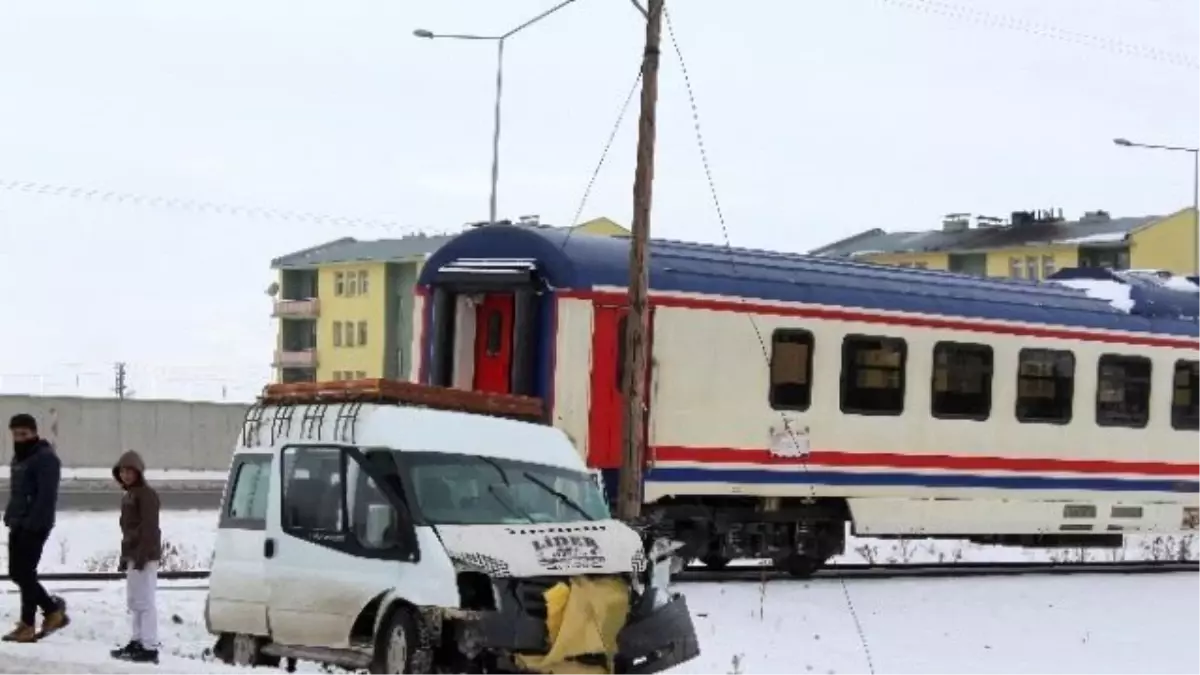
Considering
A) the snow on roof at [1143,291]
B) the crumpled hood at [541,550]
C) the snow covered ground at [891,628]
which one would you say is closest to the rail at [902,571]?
the snow covered ground at [891,628]

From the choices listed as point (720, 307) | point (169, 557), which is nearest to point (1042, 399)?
point (720, 307)

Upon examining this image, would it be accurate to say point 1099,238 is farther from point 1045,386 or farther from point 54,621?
point 54,621

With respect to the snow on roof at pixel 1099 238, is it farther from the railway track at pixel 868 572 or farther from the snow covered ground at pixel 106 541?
the railway track at pixel 868 572

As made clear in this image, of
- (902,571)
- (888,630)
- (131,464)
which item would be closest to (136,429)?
(902,571)

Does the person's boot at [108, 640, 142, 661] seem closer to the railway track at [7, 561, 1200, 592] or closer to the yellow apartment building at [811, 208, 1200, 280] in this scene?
the railway track at [7, 561, 1200, 592]

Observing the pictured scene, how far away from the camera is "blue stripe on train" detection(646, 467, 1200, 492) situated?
20470 millimetres

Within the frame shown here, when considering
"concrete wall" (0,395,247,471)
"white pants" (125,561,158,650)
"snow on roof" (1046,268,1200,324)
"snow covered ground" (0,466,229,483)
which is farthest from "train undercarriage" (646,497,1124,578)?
"concrete wall" (0,395,247,471)

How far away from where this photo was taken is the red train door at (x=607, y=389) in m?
19.8

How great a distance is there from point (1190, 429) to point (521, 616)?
1635cm

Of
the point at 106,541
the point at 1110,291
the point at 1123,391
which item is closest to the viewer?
the point at 1123,391

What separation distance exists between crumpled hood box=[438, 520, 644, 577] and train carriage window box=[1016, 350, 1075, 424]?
11722 mm

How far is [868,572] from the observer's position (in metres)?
22.5

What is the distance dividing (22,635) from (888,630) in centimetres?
732

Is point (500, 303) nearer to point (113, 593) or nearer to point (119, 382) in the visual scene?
point (113, 593)
